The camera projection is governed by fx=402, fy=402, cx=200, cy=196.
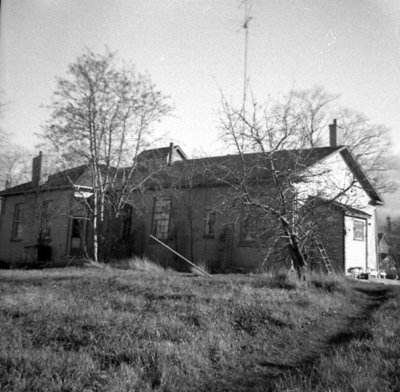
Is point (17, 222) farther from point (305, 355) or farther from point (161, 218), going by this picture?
point (305, 355)

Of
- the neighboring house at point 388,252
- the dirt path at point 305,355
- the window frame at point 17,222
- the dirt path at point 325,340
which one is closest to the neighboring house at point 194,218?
the window frame at point 17,222

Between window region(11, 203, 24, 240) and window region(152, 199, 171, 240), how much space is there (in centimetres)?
1035

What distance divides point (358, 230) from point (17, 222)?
21.1 metres

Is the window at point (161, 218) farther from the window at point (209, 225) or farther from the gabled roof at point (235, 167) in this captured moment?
the window at point (209, 225)

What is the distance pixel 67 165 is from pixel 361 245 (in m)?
14.3

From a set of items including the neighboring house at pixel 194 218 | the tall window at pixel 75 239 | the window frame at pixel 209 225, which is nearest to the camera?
the neighboring house at pixel 194 218

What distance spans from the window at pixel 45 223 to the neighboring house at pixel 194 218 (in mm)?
55

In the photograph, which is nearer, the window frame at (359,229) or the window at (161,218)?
the window frame at (359,229)

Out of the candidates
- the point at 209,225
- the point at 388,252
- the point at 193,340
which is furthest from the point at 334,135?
the point at 388,252

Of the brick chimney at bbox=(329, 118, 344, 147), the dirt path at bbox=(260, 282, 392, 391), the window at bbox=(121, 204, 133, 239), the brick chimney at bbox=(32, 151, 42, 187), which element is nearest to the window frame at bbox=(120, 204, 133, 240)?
the window at bbox=(121, 204, 133, 239)

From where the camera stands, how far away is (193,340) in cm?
557

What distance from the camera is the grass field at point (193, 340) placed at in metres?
4.15

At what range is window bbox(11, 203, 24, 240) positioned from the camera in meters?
26.3

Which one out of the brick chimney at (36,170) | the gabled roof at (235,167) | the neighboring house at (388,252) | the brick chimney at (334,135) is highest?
the brick chimney at (334,135)
